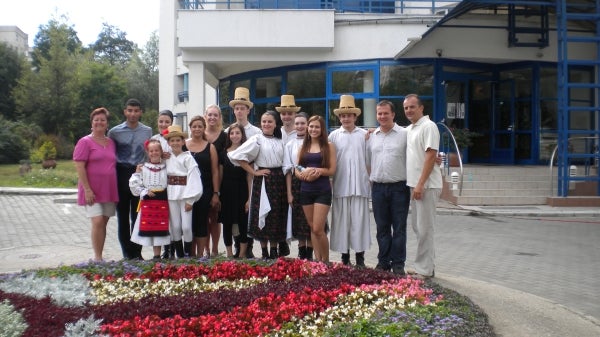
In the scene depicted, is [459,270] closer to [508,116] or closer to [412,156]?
[412,156]

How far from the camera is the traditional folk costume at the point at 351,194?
7.03 meters

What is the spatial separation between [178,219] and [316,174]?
1742 mm

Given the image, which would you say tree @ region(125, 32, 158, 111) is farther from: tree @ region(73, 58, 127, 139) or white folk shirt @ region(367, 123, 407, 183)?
white folk shirt @ region(367, 123, 407, 183)

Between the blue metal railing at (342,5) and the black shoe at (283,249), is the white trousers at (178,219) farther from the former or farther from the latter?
the blue metal railing at (342,5)

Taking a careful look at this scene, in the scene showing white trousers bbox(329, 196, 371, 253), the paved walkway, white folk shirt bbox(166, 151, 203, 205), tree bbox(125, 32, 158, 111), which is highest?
tree bbox(125, 32, 158, 111)

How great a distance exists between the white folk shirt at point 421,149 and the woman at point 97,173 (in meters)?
3.46

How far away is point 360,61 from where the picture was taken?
18.1 m

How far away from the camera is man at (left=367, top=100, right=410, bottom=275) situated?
6773 millimetres

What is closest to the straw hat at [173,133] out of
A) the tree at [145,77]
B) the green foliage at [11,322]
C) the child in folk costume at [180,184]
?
Result: the child in folk costume at [180,184]

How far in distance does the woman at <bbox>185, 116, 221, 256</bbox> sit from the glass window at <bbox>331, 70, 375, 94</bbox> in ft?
37.1

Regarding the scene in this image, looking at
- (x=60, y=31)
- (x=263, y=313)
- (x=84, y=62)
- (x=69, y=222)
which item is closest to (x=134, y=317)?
(x=263, y=313)

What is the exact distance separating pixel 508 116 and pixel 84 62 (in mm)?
40346

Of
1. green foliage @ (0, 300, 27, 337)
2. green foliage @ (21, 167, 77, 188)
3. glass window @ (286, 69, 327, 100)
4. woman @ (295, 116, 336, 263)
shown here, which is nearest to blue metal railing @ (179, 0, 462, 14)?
glass window @ (286, 69, 327, 100)

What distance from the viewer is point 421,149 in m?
6.59
